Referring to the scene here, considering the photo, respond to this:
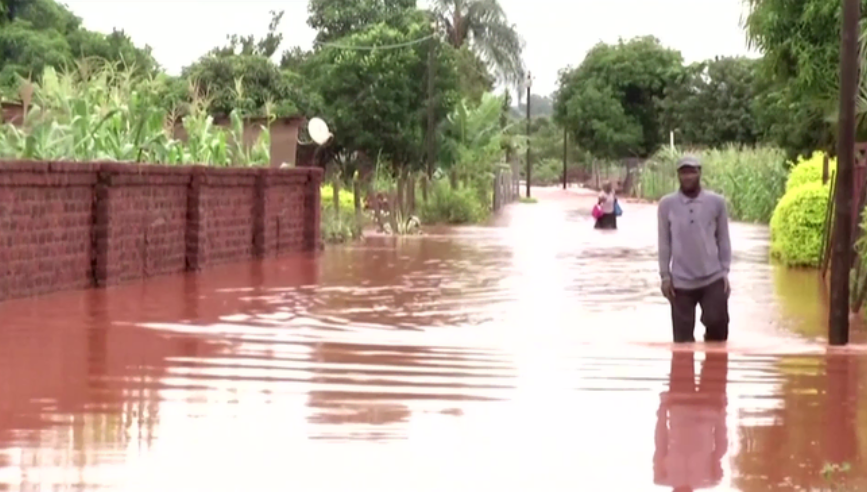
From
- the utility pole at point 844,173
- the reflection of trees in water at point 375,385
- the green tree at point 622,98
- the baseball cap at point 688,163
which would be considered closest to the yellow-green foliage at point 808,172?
the utility pole at point 844,173

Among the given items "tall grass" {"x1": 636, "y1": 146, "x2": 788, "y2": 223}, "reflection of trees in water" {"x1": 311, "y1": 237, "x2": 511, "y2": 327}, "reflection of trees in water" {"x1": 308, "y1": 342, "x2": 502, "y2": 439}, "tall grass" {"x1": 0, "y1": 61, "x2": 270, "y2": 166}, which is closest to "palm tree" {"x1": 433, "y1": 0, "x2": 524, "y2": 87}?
"tall grass" {"x1": 636, "y1": 146, "x2": 788, "y2": 223}

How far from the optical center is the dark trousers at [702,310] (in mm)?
12133

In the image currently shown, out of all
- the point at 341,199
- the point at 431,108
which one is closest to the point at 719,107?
the point at 431,108

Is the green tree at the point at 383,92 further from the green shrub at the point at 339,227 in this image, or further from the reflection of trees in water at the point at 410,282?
the reflection of trees in water at the point at 410,282

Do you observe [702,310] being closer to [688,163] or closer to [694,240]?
[694,240]

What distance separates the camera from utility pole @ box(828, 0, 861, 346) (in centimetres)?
1180

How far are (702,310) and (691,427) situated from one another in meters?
3.84

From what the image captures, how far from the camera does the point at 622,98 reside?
85.7m

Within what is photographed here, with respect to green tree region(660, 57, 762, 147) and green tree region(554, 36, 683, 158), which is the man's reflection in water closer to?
green tree region(660, 57, 762, 147)

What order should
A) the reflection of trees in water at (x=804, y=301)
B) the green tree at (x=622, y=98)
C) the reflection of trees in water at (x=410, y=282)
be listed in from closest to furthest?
1. the reflection of trees in water at (x=804, y=301)
2. the reflection of trees in water at (x=410, y=282)
3. the green tree at (x=622, y=98)

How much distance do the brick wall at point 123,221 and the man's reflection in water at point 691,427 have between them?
24.1ft

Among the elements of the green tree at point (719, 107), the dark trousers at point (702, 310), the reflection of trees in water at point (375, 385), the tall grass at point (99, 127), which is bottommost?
the reflection of trees in water at point (375, 385)

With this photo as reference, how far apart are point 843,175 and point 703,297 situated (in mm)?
1502

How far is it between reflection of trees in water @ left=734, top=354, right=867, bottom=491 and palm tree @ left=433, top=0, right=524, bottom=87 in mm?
50031
